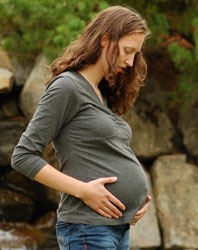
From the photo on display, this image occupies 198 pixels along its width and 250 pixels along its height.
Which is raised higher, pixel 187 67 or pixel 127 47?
pixel 127 47

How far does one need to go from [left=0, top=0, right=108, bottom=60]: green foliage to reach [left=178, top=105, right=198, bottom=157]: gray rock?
1730 millimetres

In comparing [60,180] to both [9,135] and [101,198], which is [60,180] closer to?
[101,198]

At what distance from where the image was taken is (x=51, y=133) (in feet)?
4.52

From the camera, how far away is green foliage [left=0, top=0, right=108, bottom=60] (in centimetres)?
367

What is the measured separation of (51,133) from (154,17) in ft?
9.79

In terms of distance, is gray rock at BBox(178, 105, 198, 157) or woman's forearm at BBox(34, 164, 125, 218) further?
gray rock at BBox(178, 105, 198, 157)

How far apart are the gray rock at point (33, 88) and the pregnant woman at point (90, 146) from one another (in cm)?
302

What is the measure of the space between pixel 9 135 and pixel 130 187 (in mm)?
3375

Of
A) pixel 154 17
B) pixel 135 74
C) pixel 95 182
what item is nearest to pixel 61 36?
pixel 154 17

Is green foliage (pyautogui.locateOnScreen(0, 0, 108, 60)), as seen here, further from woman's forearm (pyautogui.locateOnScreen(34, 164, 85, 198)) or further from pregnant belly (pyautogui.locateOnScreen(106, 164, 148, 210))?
woman's forearm (pyautogui.locateOnScreen(34, 164, 85, 198))

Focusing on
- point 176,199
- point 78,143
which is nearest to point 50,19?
point 176,199

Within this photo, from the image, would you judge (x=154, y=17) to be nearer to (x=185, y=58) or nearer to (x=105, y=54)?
(x=185, y=58)

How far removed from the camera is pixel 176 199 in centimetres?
455

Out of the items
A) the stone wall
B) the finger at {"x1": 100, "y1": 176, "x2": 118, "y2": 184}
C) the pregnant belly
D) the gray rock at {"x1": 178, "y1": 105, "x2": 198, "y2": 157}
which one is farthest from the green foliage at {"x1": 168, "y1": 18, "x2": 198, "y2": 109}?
the finger at {"x1": 100, "y1": 176, "x2": 118, "y2": 184}
